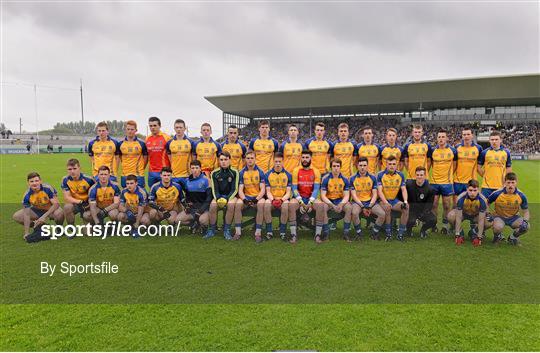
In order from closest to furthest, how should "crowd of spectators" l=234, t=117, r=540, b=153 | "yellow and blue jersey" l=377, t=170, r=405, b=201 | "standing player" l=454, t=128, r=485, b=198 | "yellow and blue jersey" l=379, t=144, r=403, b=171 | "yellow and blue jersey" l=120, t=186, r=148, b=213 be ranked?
1. "yellow and blue jersey" l=377, t=170, r=405, b=201
2. "yellow and blue jersey" l=120, t=186, r=148, b=213
3. "standing player" l=454, t=128, r=485, b=198
4. "yellow and blue jersey" l=379, t=144, r=403, b=171
5. "crowd of spectators" l=234, t=117, r=540, b=153

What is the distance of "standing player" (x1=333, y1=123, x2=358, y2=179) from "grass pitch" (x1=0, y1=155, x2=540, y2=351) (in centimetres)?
189

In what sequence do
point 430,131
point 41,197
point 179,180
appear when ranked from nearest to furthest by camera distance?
1. point 41,197
2. point 179,180
3. point 430,131

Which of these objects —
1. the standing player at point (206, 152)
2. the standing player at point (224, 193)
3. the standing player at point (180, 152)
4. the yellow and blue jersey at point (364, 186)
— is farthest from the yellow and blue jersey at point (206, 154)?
the yellow and blue jersey at point (364, 186)

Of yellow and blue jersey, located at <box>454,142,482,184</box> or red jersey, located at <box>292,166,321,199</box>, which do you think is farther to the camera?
yellow and blue jersey, located at <box>454,142,482,184</box>

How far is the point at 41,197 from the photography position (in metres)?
5.50

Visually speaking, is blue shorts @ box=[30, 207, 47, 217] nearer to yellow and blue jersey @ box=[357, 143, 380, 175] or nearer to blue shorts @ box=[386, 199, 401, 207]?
yellow and blue jersey @ box=[357, 143, 380, 175]

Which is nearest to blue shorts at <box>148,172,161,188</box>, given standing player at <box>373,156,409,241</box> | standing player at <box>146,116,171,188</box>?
standing player at <box>146,116,171,188</box>

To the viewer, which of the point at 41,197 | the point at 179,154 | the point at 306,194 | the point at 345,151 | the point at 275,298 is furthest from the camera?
the point at 345,151

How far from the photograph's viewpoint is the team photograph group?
528 centimetres

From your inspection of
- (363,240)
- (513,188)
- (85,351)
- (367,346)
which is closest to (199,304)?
(85,351)

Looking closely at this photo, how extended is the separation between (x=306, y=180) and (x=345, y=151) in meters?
1.32

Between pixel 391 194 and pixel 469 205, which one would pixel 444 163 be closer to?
pixel 469 205

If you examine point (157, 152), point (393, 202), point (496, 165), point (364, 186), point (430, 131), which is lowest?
point (393, 202)

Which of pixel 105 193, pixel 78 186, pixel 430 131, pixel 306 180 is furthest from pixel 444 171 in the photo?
pixel 430 131
